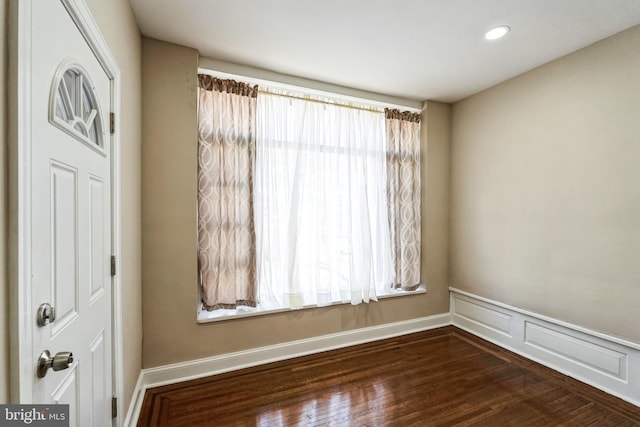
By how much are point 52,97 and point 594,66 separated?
11.4 ft

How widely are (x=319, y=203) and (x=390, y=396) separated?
1767mm

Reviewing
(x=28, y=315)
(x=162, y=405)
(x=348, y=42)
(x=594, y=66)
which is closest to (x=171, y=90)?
(x=348, y=42)

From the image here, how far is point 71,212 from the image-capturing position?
1.08 m

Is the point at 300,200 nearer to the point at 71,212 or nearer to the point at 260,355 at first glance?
the point at 260,355

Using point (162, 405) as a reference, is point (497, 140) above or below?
above

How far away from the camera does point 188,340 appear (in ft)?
7.88

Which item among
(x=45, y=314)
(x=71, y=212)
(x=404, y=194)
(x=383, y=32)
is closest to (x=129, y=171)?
(x=71, y=212)

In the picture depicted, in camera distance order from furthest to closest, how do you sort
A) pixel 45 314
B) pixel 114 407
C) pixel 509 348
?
pixel 509 348 → pixel 114 407 → pixel 45 314

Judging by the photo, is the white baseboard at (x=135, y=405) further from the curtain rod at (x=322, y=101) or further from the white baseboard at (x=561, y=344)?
the white baseboard at (x=561, y=344)

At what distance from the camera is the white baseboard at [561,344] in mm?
2146

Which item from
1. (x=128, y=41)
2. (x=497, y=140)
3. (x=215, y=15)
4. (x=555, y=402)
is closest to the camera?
(x=128, y=41)

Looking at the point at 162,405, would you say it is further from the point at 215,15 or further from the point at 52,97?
the point at 215,15

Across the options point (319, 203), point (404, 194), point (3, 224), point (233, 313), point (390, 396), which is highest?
point (404, 194)

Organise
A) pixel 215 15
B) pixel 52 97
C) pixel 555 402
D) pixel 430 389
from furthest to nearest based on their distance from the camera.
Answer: pixel 430 389
pixel 555 402
pixel 215 15
pixel 52 97
